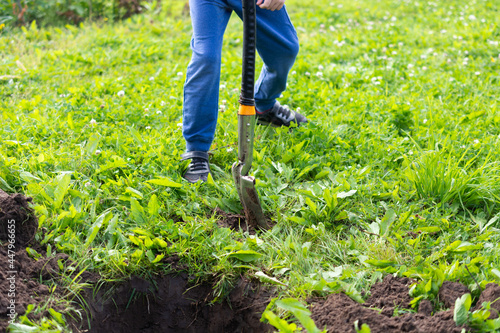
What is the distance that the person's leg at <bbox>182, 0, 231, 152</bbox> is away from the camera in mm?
2670

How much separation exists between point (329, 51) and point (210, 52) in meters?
2.67

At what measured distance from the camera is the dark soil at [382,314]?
1787 millimetres

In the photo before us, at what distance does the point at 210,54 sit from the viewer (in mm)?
2666

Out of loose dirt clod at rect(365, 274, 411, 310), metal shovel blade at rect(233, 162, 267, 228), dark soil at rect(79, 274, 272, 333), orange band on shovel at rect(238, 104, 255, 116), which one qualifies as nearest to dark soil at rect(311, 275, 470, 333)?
loose dirt clod at rect(365, 274, 411, 310)

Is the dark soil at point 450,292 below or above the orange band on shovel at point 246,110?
below

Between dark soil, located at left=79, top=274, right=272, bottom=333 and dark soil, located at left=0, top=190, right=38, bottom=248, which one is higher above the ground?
dark soil, located at left=0, top=190, right=38, bottom=248

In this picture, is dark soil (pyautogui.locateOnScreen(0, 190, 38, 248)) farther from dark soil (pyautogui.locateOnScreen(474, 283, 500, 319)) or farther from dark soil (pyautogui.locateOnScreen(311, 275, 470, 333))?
dark soil (pyautogui.locateOnScreen(474, 283, 500, 319))

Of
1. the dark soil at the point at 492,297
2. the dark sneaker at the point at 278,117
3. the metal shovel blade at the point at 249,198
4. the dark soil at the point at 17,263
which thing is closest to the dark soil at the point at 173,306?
the dark soil at the point at 17,263

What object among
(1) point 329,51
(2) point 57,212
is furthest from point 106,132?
(1) point 329,51

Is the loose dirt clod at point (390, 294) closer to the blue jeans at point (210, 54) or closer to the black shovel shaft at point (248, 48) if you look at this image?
the black shovel shaft at point (248, 48)

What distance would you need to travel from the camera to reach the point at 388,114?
11.6 feet

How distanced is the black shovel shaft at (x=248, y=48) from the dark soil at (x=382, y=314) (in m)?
1.03

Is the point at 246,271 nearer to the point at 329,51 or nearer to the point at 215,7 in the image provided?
the point at 215,7

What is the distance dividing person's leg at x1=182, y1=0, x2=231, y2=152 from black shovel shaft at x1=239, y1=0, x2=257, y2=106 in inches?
19.7
